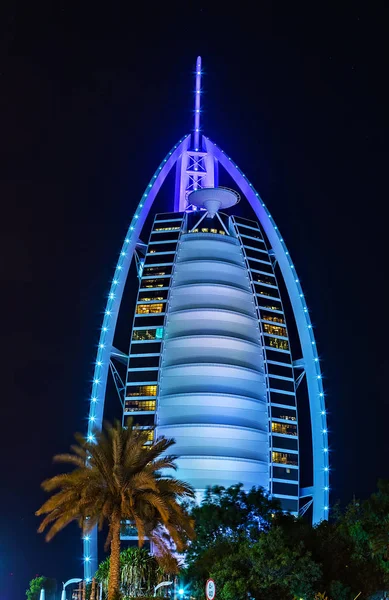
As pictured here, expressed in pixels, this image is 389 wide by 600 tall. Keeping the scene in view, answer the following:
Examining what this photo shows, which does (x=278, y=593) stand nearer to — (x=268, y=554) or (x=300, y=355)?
(x=268, y=554)

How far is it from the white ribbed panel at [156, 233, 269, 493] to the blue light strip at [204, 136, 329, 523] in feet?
21.5

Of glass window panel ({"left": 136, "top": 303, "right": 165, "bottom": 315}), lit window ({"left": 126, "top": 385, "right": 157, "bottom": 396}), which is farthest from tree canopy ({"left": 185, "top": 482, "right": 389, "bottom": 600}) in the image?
glass window panel ({"left": 136, "top": 303, "right": 165, "bottom": 315})

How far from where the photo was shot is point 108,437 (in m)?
42.3

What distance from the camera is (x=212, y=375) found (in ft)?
356

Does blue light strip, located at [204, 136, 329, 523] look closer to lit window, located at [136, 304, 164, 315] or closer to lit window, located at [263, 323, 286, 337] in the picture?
lit window, located at [263, 323, 286, 337]

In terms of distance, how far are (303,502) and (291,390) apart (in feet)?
53.9

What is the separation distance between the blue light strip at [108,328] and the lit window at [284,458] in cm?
2499

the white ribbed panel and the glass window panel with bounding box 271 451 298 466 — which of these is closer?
the white ribbed panel

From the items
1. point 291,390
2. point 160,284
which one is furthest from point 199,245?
point 291,390

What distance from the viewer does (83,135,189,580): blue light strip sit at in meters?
103

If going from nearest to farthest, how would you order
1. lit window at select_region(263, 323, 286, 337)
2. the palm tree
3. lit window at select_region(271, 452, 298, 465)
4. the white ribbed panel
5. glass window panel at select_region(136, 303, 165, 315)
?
the palm tree
the white ribbed panel
lit window at select_region(271, 452, 298, 465)
glass window panel at select_region(136, 303, 165, 315)
lit window at select_region(263, 323, 286, 337)

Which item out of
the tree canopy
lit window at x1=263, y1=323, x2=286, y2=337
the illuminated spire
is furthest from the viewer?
the illuminated spire

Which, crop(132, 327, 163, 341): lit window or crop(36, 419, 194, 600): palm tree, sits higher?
crop(132, 327, 163, 341): lit window

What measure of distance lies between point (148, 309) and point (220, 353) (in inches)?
518
